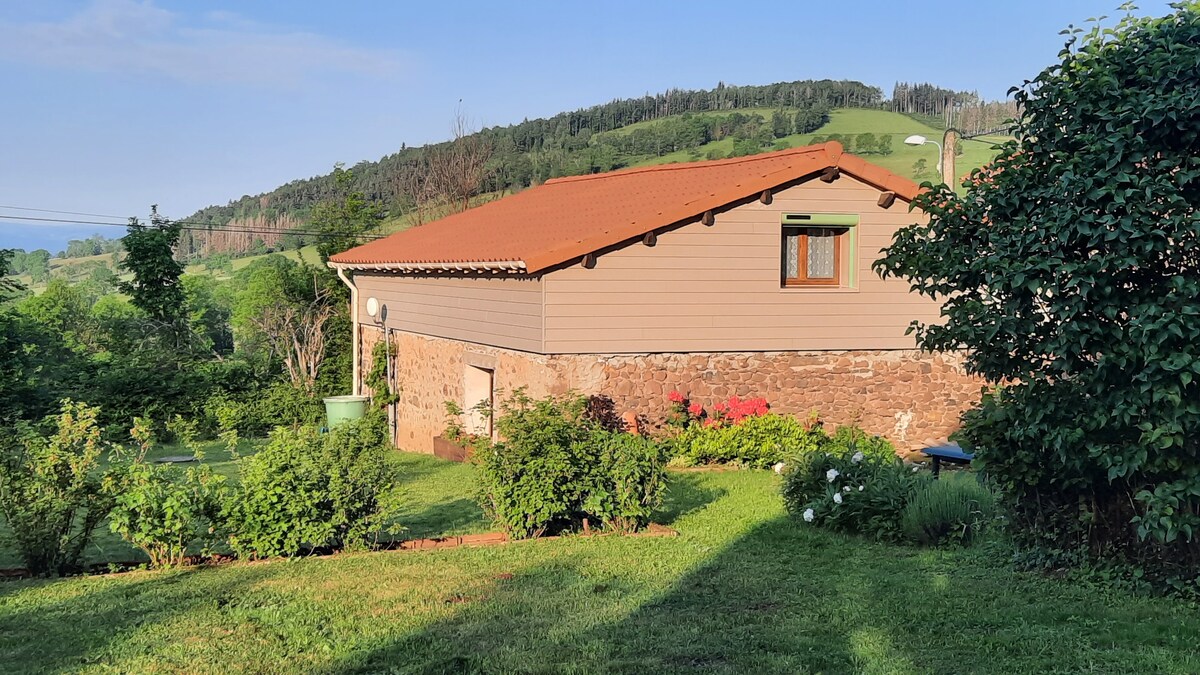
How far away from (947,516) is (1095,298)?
2688 millimetres

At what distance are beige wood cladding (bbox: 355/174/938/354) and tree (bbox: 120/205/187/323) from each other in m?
Answer: 14.1

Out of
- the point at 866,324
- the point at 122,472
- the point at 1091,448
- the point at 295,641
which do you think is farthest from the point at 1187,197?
the point at 866,324

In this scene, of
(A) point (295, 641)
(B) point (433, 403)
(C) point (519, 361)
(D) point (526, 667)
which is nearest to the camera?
(D) point (526, 667)

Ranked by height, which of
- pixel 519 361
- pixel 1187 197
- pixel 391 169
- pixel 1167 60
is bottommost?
pixel 519 361

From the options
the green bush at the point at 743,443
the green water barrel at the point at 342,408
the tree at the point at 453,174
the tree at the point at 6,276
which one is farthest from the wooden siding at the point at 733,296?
the tree at the point at 453,174

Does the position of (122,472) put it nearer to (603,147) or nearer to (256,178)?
(256,178)

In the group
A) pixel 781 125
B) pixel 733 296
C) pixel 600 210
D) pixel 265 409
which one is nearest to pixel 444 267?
pixel 600 210

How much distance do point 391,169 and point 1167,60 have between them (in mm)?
46470

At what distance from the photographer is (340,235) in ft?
98.7

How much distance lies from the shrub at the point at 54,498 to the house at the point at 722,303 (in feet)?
21.8

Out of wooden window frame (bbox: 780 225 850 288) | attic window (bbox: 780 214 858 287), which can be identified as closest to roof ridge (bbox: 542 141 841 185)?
attic window (bbox: 780 214 858 287)

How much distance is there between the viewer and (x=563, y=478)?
862cm

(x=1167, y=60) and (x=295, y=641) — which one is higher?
(x=1167, y=60)

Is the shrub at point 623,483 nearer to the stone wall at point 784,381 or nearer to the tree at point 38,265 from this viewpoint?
the stone wall at point 784,381
